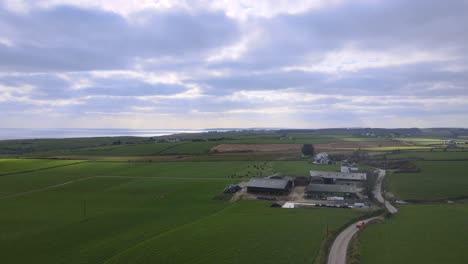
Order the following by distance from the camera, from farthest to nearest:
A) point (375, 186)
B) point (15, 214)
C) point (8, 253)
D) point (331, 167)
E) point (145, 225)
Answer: point (331, 167), point (375, 186), point (15, 214), point (145, 225), point (8, 253)

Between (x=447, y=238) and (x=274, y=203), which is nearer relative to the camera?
(x=447, y=238)

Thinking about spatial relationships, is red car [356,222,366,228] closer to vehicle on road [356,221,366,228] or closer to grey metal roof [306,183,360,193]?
vehicle on road [356,221,366,228]

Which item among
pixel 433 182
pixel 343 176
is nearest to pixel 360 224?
pixel 343 176

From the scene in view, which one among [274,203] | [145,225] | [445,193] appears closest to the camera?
[145,225]

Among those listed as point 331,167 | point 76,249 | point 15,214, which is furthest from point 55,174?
point 331,167

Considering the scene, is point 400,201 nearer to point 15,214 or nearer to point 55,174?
point 15,214

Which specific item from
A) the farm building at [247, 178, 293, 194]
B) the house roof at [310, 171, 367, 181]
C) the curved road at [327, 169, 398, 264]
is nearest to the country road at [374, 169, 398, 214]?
the curved road at [327, 169, 398, 264]
